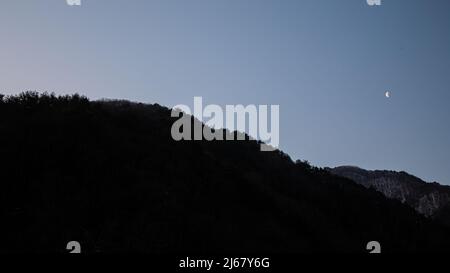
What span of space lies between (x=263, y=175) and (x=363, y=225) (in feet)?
21.3

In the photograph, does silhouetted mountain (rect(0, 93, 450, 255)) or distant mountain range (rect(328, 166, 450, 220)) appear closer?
silhouetted mountain (rect(0, 93, 450, 255))

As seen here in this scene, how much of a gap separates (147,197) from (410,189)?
73658mm

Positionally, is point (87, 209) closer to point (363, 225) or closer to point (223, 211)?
point (223, 211)

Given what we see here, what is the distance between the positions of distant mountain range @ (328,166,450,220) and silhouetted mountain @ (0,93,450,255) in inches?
1801

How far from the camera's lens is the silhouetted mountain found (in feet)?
44.1

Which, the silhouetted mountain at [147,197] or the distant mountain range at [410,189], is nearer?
the silhouetted mountain at [147,197]

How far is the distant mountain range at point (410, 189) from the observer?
71.1m

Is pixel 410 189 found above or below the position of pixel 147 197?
above

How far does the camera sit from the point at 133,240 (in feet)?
42.8

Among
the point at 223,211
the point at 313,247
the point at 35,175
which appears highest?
the point at 35,175

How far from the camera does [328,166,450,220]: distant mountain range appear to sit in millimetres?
71125

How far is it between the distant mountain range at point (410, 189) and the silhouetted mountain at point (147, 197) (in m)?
45.7

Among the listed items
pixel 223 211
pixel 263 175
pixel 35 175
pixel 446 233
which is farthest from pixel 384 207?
pixel 35 175

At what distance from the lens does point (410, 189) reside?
256ft
